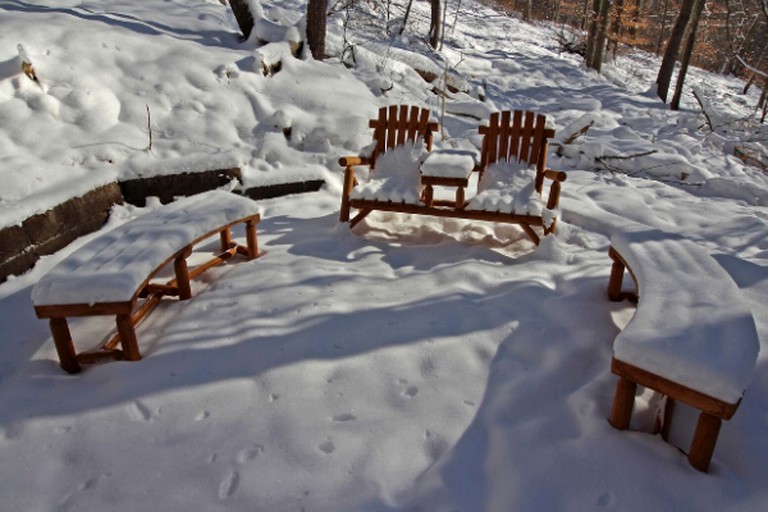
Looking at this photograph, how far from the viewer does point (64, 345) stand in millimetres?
2436

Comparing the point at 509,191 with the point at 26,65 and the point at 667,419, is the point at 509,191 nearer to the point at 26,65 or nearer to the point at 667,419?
the point at 667,419

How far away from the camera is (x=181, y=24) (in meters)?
6.72

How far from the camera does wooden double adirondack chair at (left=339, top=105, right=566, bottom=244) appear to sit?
3.79 m

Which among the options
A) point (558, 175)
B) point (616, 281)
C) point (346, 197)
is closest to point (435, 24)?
point (346, 197)

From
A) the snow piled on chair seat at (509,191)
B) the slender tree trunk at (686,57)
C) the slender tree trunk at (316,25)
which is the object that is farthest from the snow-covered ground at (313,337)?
the slender tree trunk at (686,57)

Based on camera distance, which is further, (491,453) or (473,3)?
(473,3)

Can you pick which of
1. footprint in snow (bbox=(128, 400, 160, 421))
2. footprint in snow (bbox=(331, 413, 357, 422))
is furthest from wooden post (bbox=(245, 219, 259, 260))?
footprint in snow (bbox=(331, 413, 357, 422))

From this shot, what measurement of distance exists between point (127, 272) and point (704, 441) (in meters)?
2.64

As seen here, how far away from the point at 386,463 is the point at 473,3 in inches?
1045

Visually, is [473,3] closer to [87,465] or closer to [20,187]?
[20,187]

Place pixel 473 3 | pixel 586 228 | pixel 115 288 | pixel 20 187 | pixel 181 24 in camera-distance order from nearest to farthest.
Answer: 1. pixel 115 288
2. pixel 20 187
3. pixel 586 228
4. pixel 181 24
5. pixel 473 3

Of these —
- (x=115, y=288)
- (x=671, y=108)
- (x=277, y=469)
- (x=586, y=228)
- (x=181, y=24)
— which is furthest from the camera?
(x=671, y=108)

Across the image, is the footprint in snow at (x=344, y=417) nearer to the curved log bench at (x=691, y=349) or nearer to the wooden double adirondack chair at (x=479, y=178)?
the curved log bench at (x=691, y=349)

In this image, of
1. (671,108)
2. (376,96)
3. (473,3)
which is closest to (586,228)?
(376,96)
